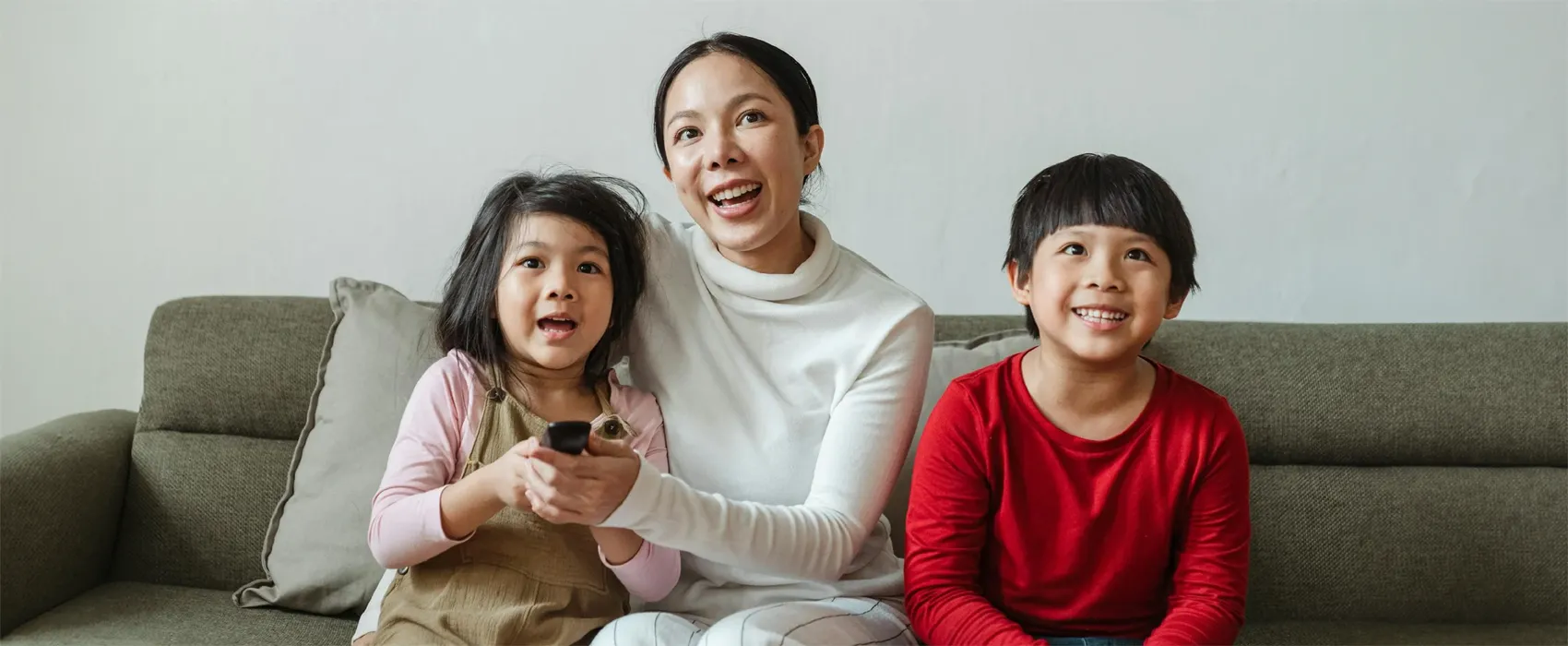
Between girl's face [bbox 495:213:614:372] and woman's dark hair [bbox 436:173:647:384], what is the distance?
0.05 feet

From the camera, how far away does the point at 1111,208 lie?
4.41ft

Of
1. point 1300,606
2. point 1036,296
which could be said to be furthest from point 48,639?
point 1300,606

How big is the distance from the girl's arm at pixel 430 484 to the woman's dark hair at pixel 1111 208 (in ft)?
2.24

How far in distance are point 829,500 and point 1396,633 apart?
958 mm

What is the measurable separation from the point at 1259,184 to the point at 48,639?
6.72 feet

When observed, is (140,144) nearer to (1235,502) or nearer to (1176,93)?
(1176,93)

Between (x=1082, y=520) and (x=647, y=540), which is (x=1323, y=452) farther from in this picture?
(x=647, y=540)

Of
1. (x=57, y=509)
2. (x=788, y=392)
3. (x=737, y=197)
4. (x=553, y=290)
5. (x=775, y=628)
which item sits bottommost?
Result: (x=57, y=509)

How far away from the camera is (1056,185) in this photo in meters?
1.41

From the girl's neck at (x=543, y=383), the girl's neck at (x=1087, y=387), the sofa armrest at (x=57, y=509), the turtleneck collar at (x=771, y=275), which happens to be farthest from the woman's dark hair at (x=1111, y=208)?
the sofa armrest at (x=57, y=509)

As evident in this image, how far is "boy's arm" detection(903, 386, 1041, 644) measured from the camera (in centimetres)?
137

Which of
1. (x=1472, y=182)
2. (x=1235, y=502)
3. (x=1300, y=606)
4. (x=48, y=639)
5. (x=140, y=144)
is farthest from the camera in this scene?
(x=140, y=144)

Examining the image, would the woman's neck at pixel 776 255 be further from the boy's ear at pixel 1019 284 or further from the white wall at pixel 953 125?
the white wall at pixel 953 125

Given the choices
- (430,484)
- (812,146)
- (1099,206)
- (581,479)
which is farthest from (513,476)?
(1099,206)
